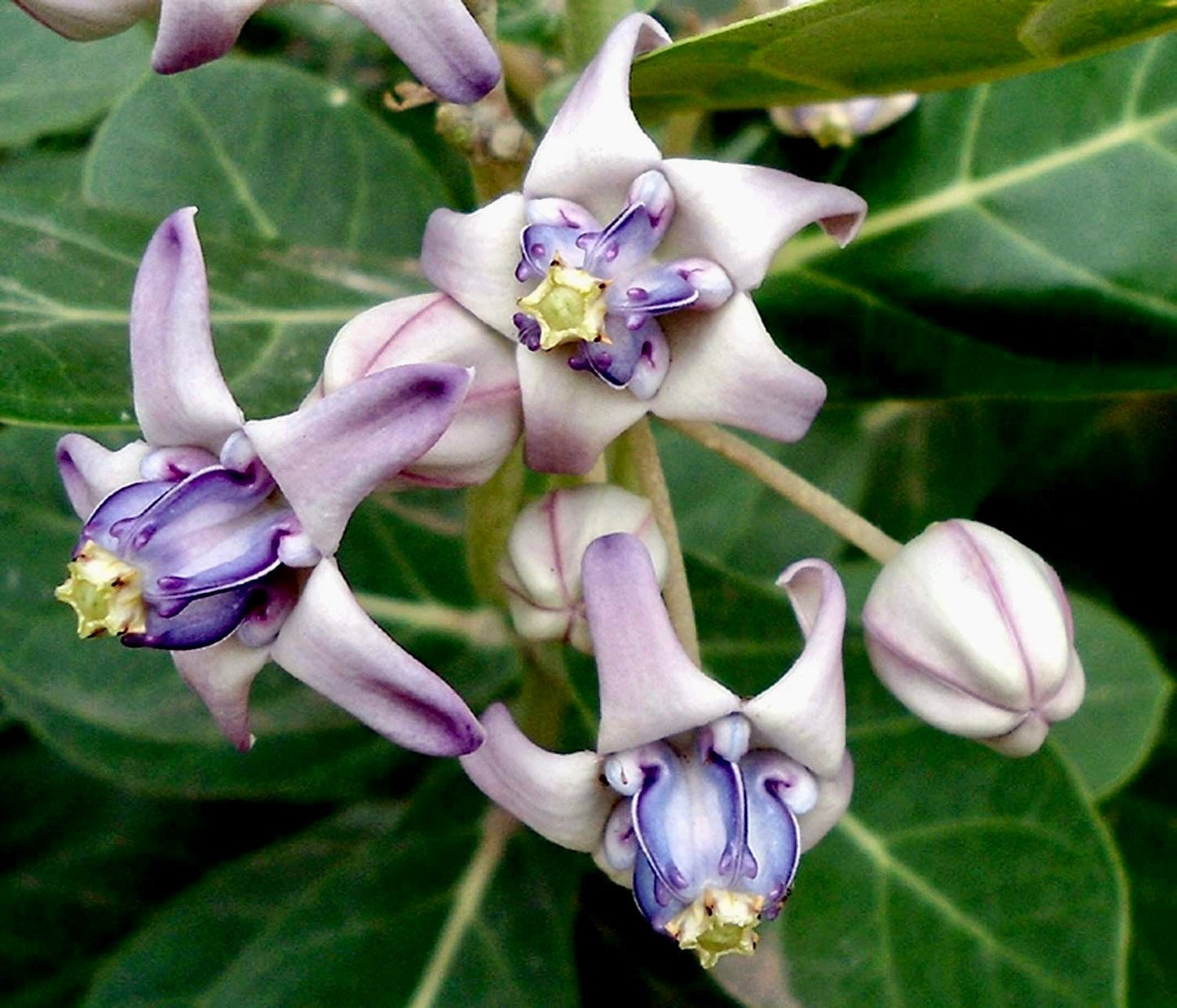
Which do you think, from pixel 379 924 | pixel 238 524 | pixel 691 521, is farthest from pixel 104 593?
pixel 691 521

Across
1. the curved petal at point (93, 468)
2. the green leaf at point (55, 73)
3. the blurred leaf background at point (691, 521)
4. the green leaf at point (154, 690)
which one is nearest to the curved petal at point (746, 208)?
the blurred leaf background at point (691, 521)

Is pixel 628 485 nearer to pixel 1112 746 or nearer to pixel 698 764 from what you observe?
pixel 698 764

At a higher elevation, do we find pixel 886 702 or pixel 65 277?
pixel 65 277

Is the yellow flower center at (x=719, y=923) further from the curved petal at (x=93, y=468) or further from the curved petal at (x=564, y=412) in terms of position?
the curved petal at (x=93, y=468)

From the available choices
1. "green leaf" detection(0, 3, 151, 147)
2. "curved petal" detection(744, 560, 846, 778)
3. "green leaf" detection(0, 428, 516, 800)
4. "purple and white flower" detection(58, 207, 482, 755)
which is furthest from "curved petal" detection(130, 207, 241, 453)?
"green leaf" detection(0, 3, 151, 147)

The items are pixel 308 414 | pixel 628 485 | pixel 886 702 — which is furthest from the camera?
pixel 886 702

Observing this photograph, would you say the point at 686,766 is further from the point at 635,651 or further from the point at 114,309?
the point at 114,309

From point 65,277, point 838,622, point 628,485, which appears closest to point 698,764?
point 838,622
